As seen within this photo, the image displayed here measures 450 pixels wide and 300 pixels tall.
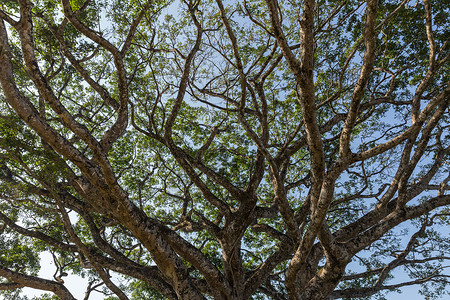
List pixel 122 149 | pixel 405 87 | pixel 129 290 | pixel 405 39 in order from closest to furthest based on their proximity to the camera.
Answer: pixel 405 39, pixel 405 87, pixel 122 149, pixel 129 290

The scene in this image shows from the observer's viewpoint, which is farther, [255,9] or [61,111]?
[255,9]

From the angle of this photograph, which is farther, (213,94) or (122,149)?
(122,149)

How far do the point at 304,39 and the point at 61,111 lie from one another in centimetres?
324

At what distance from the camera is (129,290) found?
10102 mm

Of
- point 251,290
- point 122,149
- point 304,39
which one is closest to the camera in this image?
point 304,39

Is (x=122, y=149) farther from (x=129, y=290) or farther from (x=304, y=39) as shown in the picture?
(x=304, y=39)

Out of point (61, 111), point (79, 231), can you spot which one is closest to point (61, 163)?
point (61, 111)

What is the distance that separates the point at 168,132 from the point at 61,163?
1928mm

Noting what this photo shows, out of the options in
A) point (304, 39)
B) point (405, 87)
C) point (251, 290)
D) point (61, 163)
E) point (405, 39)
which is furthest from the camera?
point (405, 87)

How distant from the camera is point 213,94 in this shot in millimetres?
7305

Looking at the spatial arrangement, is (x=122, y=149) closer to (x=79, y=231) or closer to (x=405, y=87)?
(x=79, y=231)

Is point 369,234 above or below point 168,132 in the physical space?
below

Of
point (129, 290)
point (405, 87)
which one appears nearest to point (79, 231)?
point (129, 290)

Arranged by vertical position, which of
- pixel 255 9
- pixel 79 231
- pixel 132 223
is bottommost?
pixel 132 223
